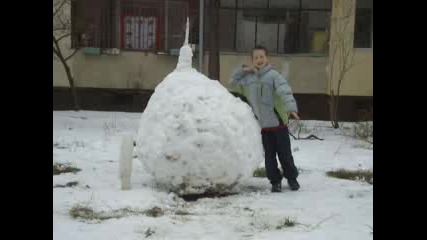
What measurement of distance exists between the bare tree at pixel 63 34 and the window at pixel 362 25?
8185 mm

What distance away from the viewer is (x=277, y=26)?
1878 cm

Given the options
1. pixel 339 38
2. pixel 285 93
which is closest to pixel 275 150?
pixel 285 93

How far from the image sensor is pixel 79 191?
261 inches

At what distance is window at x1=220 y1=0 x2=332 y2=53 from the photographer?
730 inches

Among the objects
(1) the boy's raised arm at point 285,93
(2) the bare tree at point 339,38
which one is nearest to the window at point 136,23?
(2) the bare tree at point 339,38

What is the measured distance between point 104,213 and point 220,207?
44.7 inches

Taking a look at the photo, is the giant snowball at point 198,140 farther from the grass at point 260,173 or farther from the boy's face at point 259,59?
the grass at point 260,173

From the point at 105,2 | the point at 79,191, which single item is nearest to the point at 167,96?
the point at 79,191

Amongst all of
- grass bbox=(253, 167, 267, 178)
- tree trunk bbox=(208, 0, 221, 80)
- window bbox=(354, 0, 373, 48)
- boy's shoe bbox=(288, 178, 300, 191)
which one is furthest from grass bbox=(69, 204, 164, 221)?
window bbox=(354, 0, 373, 48)

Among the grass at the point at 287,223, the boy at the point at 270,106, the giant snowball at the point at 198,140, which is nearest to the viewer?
the grass at the point at 287,223

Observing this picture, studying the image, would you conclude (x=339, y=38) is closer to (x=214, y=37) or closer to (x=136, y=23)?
(x=214, y=37)

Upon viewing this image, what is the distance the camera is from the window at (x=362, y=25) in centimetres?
1805
